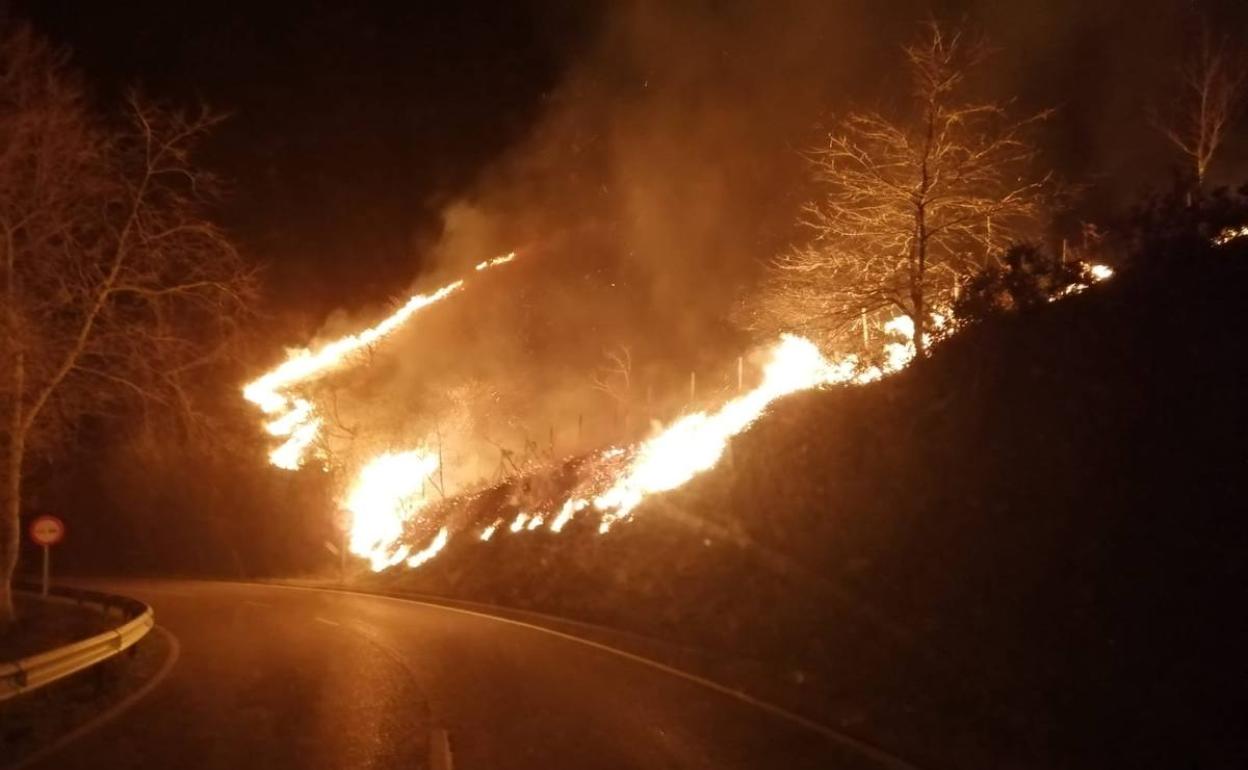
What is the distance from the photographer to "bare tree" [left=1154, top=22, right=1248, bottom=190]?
23.9m

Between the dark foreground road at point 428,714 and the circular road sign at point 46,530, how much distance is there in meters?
5.07

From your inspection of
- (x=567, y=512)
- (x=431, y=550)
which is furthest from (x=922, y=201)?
(x=431, y=550)

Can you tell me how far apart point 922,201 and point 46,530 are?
1739 cm

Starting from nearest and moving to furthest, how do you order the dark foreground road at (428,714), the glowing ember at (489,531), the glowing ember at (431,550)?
the dark foreground road at (428,714), the glowing ember at (489,531), the glowing ember at (431,550)

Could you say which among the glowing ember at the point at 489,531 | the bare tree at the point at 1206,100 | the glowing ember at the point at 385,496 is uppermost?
the bare tree at the point at 1206,100

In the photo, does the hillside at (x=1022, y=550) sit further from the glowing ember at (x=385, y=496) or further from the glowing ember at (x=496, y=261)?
the glowing ember at (x=496, y=261)

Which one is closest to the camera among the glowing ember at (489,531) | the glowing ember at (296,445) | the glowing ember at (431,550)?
the glowing ember at (489,531)

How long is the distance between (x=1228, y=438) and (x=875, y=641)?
454 cm

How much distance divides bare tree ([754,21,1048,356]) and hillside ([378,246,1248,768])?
3366 millimetres

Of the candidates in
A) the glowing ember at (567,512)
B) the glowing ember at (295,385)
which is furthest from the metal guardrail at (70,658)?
the glowing ember at (295,385)

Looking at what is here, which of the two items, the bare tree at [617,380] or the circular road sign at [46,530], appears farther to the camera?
the bare tree at [617,380]

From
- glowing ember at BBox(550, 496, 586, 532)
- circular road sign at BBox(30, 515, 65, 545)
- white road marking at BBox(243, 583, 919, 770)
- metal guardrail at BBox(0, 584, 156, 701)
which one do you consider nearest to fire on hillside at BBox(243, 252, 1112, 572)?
glowing ember at BBox(550, 496, 586, 532)

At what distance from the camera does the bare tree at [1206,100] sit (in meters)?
23.9

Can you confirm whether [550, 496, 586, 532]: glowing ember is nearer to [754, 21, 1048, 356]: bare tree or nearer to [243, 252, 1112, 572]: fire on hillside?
[243, 252, 1112, 572]: fire on hillside
